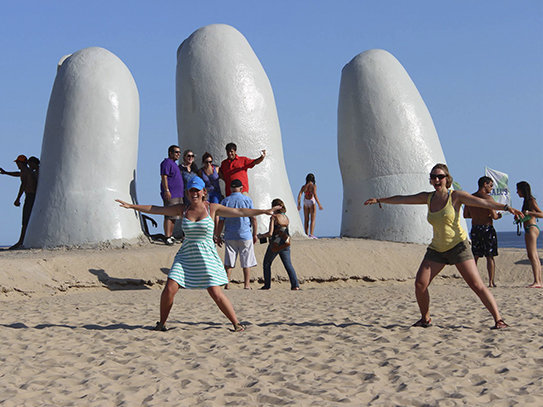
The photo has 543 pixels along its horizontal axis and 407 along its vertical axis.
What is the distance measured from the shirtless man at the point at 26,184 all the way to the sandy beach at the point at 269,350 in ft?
10.8

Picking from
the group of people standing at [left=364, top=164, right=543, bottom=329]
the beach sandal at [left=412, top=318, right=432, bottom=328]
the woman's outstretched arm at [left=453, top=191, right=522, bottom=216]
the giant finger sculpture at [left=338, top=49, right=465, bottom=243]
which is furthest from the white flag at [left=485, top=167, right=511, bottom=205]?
the woman's outstretched arm at [left=453, top=191, right=522, bottom=216]

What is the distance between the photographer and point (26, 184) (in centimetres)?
1192

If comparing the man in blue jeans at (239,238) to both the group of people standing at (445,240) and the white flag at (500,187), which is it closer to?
the group of people standing at (445,240)

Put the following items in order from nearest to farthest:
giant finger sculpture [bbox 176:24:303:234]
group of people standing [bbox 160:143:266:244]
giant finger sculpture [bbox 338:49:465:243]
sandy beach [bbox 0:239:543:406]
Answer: sandy beach [bbox 0:239:543:406] → group of people standing [bbox 160:143:266:244] → giant finger sculpture [bbox 176:24:303:234] → giant finger sculpture [bbox 338:49:465:243]

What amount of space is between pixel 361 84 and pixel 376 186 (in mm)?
2025

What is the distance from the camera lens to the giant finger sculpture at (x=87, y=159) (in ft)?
36.3

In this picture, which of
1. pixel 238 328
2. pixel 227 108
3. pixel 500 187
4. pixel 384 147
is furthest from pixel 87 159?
pixel 500 187

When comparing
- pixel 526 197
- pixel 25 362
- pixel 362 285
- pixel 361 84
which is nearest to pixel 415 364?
pixel 25 362

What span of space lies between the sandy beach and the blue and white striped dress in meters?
0.45

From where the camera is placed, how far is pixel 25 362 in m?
4.54

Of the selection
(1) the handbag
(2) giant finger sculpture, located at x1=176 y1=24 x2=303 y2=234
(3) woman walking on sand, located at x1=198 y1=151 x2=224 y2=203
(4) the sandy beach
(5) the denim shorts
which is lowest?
(4) the sandy beach

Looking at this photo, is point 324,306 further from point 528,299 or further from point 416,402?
point 416,402

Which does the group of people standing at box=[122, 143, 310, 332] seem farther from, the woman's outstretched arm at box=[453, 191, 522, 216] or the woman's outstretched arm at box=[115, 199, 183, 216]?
the woman's outstretched arm at box=[453, 191, 522, 216]

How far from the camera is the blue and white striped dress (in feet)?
17.6
